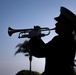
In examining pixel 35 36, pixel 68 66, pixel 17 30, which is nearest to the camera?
pixel 68 66

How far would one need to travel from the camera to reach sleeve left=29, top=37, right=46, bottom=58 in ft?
17.9

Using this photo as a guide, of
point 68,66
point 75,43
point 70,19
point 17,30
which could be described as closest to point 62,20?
point 70,19

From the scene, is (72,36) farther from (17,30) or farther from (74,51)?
(17,30)

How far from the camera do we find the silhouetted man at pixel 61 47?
5.39 metres

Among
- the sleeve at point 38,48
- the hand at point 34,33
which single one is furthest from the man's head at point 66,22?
the hand at point 34,33

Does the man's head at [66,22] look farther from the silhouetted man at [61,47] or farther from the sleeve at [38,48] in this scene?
the sleeve at [38,48]

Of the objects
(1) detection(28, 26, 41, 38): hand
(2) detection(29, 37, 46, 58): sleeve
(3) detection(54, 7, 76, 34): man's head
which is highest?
(3) detection(54, 7, 76, 34): man's head

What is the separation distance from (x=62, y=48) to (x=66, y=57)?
19 cm

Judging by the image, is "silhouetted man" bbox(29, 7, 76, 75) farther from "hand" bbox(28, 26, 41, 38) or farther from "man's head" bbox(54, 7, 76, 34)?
"hand" bbox(28, 26, 41, 38)

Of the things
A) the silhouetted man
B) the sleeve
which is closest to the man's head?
the silhouetted man

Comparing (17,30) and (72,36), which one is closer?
(72,36)

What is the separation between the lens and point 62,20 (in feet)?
18.3

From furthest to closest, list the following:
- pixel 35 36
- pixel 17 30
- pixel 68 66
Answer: pixel 17 30, pixel 35 36, pixel 68 66

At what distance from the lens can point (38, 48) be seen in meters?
5.49
